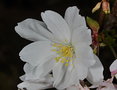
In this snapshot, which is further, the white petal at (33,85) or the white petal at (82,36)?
the white petal at (33,85)

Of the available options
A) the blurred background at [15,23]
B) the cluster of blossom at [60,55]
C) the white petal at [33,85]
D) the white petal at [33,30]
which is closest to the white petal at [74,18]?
the cluster of blossom at [60,55]

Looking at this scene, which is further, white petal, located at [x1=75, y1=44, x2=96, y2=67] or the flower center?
the flower center

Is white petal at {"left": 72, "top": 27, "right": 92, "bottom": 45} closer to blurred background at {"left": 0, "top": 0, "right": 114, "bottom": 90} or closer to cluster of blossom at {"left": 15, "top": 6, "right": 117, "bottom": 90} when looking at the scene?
cluster of blossom at {"left": 15, "top": 6, "right": 117, "bottom": 90}

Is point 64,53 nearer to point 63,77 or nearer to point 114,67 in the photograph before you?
point 63,77

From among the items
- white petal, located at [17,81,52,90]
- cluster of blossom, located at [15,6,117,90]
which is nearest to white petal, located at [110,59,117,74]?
cluster of blossom, located at [15,6,117,90]

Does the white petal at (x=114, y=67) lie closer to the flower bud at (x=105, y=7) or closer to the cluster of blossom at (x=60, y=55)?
the cluster of blossom at (x=60, y=55)

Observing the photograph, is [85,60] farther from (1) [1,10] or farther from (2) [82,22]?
(1) [1,10]
